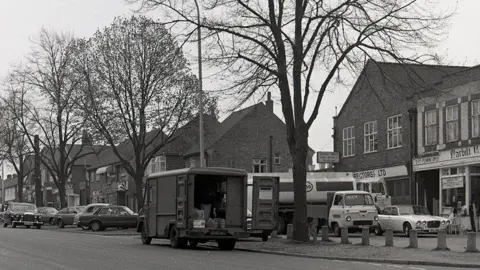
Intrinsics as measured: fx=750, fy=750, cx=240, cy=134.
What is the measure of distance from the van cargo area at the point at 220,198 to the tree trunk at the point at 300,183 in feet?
8.08

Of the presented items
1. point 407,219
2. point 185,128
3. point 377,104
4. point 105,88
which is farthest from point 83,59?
point 407,219

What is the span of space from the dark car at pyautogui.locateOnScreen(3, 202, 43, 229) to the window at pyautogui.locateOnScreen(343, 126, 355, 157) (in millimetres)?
20323

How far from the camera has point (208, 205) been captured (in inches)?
979

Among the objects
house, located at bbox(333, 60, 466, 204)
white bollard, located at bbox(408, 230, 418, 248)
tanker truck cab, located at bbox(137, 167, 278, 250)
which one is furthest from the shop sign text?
tanker truck cab, located at bbox(137, 167, 278, 250)

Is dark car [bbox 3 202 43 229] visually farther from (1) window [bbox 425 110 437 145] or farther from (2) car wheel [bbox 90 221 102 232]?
(1) window [bbox 425 110 437 145]

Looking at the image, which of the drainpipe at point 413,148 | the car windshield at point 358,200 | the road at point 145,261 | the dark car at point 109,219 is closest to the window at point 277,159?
the dark car at point 109,219

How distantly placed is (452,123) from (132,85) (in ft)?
55.2

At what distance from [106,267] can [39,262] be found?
2.28m

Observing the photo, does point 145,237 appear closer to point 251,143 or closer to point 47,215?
point 47,215

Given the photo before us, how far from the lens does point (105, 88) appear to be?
1617 inches

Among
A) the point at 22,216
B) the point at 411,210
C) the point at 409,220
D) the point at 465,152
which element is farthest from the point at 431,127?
the point at 22,216

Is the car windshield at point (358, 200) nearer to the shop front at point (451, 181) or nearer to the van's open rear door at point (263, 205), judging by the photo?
the shop front at point (451, 181)

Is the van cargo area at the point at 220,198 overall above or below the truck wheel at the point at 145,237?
above

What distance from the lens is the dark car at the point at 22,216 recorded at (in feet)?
160
